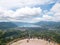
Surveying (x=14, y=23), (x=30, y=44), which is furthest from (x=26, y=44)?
(x=14, y=23)

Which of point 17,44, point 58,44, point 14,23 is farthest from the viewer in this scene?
point 14,23

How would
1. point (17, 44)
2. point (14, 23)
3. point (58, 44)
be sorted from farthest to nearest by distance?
point (14, 23)
point (58, 44)
point (17, 44)

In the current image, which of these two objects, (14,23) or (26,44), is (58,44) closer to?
(26,44)

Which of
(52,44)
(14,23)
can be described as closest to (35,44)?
(52,44)

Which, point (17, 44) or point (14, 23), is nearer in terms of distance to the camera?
point (17, 44)

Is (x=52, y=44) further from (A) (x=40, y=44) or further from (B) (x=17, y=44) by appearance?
(B) (x=17, y=44)

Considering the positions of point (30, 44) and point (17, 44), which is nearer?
point (17, 44)

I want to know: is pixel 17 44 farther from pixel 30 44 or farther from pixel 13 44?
pixel 30 44
